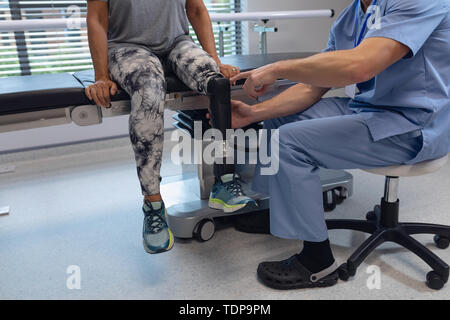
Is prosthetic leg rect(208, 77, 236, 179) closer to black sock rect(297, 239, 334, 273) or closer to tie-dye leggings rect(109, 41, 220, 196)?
tie-dye leggings rect(109, 41, 220, 196)

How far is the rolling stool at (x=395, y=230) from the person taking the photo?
1.36 m

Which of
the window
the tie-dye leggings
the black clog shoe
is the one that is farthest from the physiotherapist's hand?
Result: the window

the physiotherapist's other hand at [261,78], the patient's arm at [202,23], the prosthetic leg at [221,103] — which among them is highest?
the patient's arm at [202,23]

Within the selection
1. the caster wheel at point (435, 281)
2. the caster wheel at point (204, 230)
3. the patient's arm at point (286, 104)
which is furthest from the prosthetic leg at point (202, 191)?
the caster wheel at point (435, 281)

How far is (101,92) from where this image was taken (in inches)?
56.1

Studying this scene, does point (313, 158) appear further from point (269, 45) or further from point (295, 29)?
point (295, 29)

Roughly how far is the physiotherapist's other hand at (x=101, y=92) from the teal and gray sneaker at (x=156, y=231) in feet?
1.22

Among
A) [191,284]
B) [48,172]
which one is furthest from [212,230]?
[48,172]

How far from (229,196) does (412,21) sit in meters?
0.76

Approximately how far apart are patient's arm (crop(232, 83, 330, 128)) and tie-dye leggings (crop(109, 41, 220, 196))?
0.75 ft

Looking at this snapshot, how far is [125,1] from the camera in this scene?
1.59 meters

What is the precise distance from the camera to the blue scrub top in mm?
1173

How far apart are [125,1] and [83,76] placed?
1.08 feet

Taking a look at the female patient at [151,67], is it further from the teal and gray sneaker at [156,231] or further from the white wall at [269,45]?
the white wall at [269,45]
